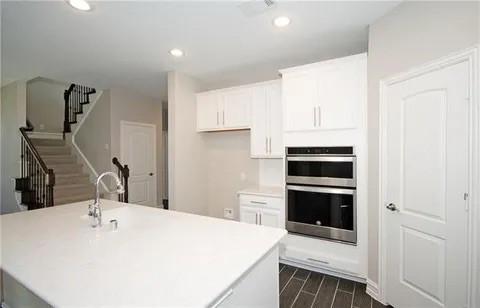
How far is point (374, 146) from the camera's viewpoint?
215 cm

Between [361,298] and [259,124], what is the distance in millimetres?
2299

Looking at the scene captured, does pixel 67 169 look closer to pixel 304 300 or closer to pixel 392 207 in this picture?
pixel 304 300

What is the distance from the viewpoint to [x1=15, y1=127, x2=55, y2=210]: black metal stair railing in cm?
390

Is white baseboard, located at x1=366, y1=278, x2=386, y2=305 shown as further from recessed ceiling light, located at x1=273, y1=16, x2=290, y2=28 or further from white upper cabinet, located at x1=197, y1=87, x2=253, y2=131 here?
recessed ceiling light, located at x1=273, y1=16, x2=290, y2=28

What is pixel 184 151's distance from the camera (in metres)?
3.54

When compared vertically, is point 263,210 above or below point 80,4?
below

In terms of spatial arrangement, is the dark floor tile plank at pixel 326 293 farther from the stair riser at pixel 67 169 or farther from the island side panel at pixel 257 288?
the stair riser at pixel 67 169

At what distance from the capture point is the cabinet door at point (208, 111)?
3.58 m

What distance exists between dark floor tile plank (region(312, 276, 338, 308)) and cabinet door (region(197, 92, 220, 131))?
2.53 m

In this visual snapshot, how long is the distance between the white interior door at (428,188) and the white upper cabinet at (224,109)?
1834 mm

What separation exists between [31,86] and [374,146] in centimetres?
786

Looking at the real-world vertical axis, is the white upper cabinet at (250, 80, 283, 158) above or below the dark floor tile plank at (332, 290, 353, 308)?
above

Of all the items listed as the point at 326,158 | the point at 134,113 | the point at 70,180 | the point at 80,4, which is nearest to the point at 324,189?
the point at 326,158

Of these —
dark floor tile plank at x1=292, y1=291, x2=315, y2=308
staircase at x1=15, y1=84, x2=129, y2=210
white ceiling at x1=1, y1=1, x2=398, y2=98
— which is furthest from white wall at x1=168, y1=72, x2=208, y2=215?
dark floor tile plank at x1=292, y1=291, x2=315, y2=308
